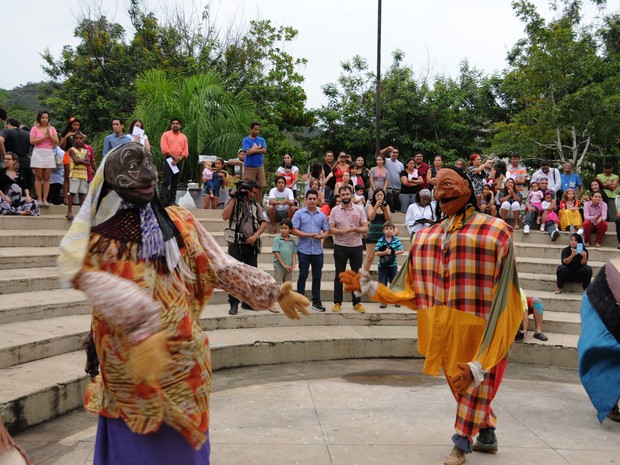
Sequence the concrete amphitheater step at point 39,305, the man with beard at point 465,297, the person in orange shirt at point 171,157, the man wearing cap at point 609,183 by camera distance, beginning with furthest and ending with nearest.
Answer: the man wearing cap at point 609,183 → the person in orange shirt at point 171,157 → the concrete amphitheater step at point 39,305 → the man with beard at point 465,297

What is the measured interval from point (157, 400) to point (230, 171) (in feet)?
48.4

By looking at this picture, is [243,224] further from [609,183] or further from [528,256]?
[609,183]

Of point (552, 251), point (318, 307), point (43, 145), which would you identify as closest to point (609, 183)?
point (552, 251)

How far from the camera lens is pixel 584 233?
1266cm

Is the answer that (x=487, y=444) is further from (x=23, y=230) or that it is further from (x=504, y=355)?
(x=23, y=230)

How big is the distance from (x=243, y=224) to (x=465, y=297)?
4844 mm

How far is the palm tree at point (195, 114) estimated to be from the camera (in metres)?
17.2

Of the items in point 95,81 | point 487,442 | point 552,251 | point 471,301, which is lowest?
point 487,442

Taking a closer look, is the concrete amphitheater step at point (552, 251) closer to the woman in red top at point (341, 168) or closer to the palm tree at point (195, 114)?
the woman in red top at point (341, 168)

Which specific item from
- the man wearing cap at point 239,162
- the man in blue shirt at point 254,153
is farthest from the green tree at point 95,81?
the man in blue shirt at point 254,153

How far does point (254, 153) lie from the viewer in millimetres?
13141

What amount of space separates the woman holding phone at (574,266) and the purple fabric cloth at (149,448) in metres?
8.68

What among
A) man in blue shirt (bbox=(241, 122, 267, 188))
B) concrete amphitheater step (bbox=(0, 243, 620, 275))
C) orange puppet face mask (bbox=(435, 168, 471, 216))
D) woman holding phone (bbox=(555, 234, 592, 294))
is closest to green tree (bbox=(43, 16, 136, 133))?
man in blue shirt (bbox=(241, 122, 267, 188))

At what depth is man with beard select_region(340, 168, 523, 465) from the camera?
4.81m
